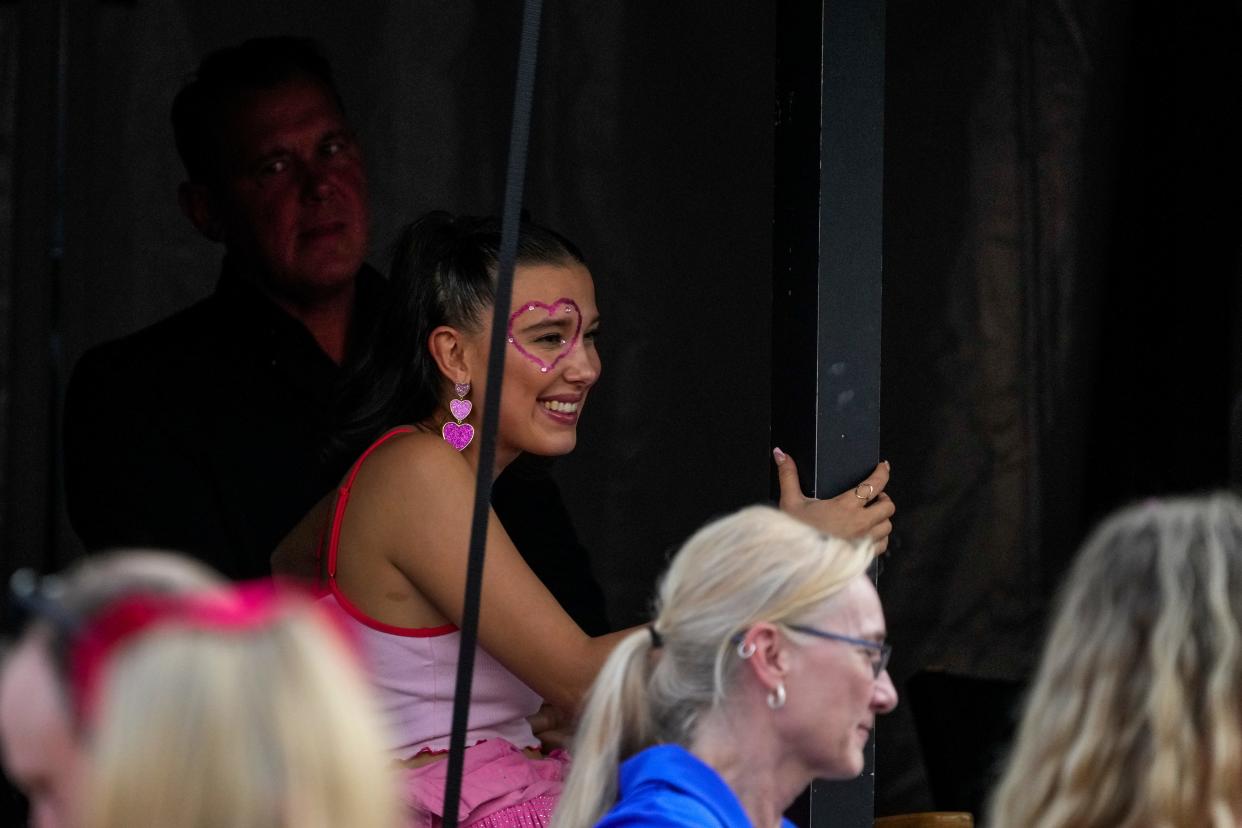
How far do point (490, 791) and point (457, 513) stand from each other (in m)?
0.40

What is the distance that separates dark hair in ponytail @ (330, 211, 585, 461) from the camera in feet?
8.66

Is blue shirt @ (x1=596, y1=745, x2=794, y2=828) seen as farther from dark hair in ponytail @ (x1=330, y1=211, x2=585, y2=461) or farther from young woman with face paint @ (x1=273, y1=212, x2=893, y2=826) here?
dark hair in ponytail @ (x1=330, y1=211, x2=585, y2=461)

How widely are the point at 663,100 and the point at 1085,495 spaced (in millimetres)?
1266

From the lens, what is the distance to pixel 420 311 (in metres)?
2.66

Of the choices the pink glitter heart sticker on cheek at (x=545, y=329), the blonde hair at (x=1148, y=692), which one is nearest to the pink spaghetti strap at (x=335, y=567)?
the pink glitter heart sticker on cheek at (x=545, y=329)

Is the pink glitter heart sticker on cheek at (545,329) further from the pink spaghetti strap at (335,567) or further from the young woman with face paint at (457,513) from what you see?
the pink spaghetti strap at (335,567)

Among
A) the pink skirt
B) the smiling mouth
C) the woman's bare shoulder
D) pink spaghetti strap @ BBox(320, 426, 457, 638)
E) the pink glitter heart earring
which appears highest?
the smiling mouth

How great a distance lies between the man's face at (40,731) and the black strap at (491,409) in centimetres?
68

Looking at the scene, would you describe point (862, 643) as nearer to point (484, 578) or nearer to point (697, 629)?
point (697, 629)

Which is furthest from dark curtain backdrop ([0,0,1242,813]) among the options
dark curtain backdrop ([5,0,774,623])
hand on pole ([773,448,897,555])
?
hand on pole ([773,448,897,555])

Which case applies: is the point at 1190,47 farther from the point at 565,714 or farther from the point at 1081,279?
the point at 565,714

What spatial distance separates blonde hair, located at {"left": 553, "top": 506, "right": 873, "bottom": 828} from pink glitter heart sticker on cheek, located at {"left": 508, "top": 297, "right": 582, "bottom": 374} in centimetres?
78

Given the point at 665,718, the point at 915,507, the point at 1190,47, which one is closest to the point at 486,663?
the point at 665,718

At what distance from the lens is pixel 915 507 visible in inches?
147
